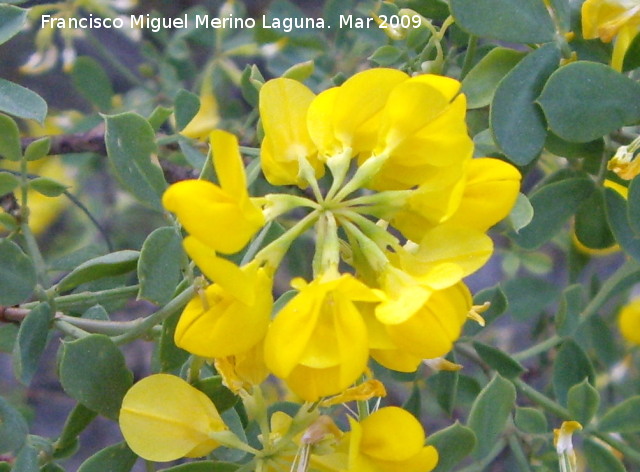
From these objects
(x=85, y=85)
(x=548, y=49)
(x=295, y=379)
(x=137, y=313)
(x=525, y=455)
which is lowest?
(x=137, y=313)

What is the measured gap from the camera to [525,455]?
108cm

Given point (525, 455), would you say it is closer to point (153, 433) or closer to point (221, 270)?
point (153, 433)

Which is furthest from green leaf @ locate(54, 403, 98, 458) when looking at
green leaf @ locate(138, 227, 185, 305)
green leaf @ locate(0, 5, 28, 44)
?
green leaf @ locate(0, 5, 28, 44)

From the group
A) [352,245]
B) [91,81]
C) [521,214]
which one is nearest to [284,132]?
[352,245]

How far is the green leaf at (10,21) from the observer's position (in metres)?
0.78

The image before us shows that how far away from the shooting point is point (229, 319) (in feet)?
1.83

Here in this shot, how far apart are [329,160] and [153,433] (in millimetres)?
269

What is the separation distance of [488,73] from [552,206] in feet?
0.61

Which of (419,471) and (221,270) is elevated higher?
(221,270)

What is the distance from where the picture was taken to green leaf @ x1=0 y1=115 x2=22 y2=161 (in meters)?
0.78

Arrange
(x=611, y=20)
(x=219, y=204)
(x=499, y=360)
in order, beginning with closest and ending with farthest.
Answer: (x=219, y=204), (x=611, y=20), (x=499, y=360)

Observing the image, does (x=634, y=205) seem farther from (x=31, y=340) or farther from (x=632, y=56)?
(x=31, y=340)

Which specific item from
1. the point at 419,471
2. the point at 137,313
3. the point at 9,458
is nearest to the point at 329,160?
the point at 419,471

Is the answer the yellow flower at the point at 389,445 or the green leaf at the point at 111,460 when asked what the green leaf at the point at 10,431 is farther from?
the yellow flower at the point at 389,445
